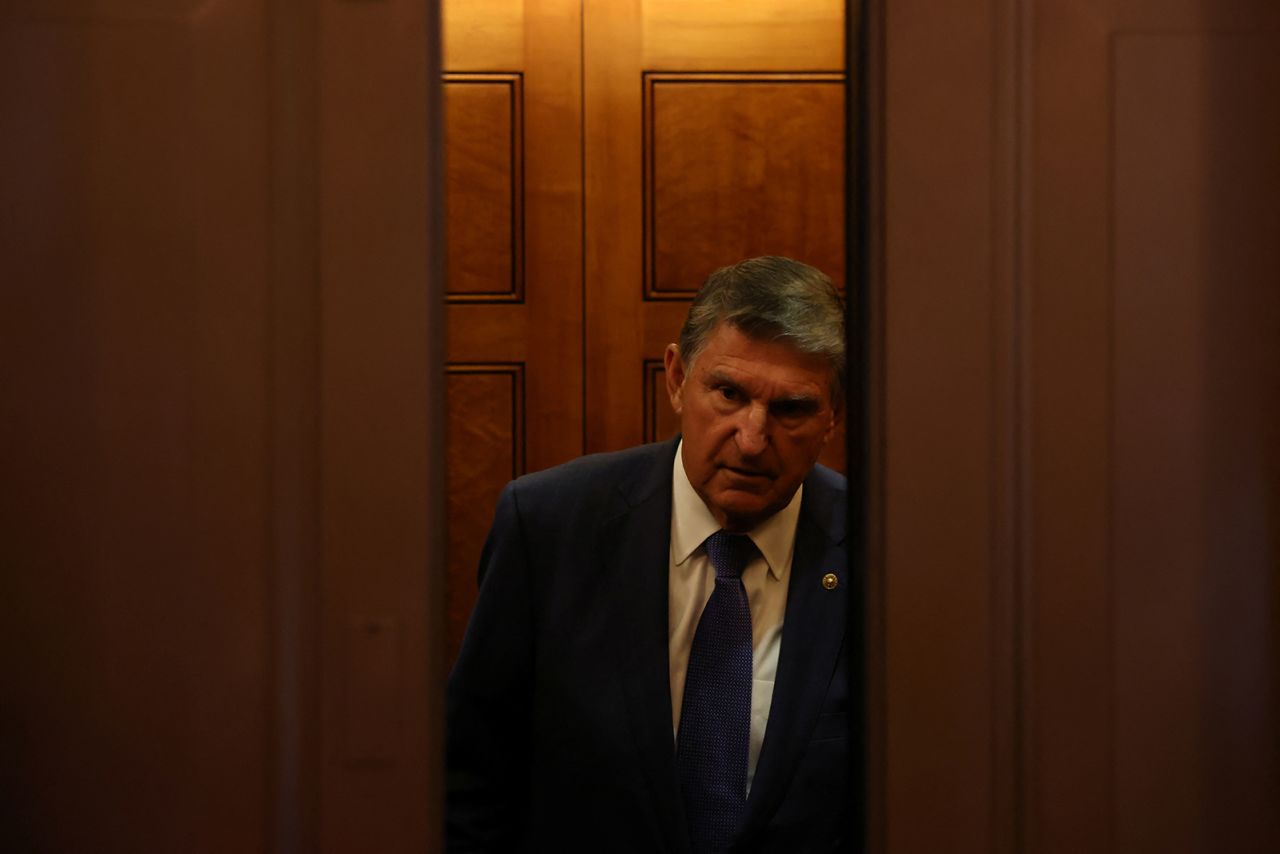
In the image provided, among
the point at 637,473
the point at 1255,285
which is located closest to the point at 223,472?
the point at 637,473

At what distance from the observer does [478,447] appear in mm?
2721

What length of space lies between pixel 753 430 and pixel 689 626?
35 centimetres

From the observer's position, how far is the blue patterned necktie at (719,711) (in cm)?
174

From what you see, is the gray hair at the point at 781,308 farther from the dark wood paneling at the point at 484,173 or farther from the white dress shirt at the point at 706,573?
the dark wood paneling at the point at 484,173

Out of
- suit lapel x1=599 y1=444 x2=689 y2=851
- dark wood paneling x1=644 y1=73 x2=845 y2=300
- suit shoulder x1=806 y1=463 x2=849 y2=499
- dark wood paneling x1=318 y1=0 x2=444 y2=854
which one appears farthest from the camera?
dark wood paneling x1=644 y1=73 x2=845 y2=300

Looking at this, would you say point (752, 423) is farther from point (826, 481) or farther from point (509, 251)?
point (509, 251)

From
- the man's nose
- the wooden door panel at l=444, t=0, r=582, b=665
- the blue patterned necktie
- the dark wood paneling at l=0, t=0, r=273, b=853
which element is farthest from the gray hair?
the dark wood paneling at l=0, t=0, r=273, b=853

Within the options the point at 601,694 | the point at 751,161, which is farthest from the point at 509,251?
the point at 601,694

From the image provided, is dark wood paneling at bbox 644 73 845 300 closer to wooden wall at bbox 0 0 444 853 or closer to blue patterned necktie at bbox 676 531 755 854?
blue patterned necktie at bbox 676 531 755 854

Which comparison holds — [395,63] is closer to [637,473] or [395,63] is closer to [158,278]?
[158,278]

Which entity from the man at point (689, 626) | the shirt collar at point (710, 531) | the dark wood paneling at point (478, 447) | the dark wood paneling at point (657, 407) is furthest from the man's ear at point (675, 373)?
the dark wood paneling at point (478, 447)

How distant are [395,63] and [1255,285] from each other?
3.09 ft

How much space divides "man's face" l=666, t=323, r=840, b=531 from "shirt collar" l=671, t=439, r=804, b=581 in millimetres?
17

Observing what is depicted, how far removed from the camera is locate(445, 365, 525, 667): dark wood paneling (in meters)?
2.70
